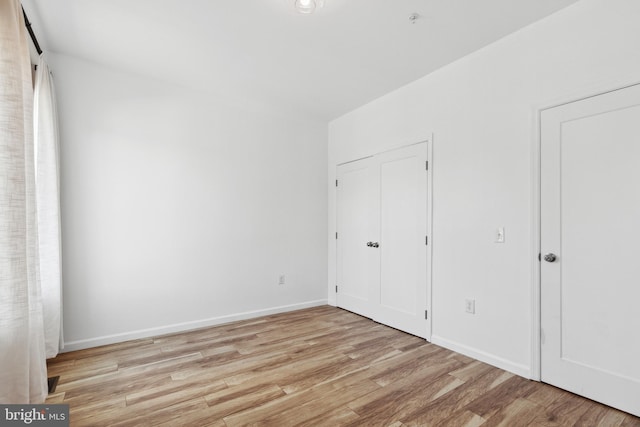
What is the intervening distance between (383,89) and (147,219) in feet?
9.85

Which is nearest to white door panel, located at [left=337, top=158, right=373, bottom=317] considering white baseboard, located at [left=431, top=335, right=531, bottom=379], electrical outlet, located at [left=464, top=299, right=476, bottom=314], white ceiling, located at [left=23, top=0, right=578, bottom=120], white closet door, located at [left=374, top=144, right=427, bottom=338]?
white closet door, located at [left=374, top=144, right=427, bottom=338]

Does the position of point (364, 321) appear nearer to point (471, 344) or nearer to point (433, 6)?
point (471, 344)

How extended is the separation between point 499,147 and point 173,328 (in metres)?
3.74

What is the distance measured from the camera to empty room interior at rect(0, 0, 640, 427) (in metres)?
2.03

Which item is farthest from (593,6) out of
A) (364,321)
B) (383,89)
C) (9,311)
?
(9,311)

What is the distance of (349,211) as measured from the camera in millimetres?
4383

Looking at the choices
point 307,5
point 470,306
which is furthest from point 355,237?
point 307,5

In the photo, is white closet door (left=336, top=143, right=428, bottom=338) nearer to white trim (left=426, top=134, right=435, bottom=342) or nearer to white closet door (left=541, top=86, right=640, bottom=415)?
white trim (left=426, top=134, right=435, bottom=342)

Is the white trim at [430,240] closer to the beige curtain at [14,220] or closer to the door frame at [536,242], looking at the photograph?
the door frame at [536,242]

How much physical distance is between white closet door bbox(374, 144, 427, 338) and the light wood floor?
0.36 meters

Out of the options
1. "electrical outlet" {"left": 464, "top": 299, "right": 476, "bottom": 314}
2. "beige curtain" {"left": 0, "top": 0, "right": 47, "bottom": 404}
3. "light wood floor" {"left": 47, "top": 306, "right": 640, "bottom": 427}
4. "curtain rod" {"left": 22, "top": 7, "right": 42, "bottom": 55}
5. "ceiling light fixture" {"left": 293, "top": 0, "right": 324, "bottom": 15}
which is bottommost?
"light wood floor" {"left": 47, "top": 306, "right": 640, "bottom": 427}

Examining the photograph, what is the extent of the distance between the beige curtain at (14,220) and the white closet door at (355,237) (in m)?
3.22

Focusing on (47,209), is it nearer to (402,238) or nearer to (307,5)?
(307,5)

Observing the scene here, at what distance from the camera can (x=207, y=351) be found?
9.81ft
